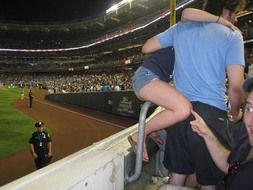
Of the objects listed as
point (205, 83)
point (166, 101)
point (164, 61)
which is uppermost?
point (164, 61)

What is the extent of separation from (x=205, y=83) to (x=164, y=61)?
0.39 meters

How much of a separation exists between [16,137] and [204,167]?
16.5 meters

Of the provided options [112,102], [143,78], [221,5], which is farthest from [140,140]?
[112,102]

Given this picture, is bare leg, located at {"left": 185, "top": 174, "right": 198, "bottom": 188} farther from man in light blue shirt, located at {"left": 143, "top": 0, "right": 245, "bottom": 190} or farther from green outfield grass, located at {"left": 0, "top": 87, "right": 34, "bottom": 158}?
green outfield grass, located at {"left": 0, "top": 87, "right": 34, "bottom": 158}

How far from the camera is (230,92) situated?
255 cm

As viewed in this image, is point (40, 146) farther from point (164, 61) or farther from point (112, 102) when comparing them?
point (112, 102)

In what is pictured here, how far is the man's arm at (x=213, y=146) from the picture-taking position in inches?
88.3

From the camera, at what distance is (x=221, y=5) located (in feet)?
8.62

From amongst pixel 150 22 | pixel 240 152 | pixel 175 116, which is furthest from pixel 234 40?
pixel 150 22

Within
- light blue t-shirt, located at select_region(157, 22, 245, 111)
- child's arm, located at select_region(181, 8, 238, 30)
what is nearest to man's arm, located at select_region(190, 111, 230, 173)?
light blue t-shirt, located at select_region(157, 22, 245, 111)

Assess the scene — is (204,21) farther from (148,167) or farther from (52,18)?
(52,18)

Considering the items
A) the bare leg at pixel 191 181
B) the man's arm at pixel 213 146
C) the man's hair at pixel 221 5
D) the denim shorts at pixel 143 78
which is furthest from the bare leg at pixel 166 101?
the man's hair at pixel 221 5

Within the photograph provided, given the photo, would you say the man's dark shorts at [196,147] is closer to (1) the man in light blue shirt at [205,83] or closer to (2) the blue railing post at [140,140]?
(1) the man in light blue shirt at [205,83]

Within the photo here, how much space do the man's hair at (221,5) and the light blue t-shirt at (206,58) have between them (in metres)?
0.16
